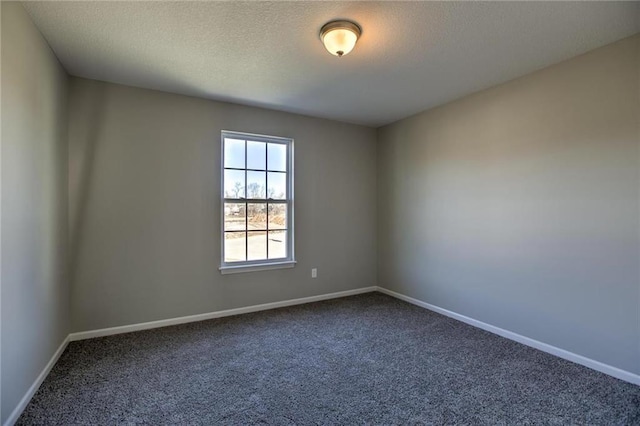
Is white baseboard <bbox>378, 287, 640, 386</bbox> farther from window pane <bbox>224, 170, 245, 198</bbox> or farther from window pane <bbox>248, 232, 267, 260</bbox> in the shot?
window pane <bbox>224, 170, 245, 198</bbox>

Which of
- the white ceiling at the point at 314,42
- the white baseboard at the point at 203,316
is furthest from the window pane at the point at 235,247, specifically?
the white ceiling at the point at 314,42

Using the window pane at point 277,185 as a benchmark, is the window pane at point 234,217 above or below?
below

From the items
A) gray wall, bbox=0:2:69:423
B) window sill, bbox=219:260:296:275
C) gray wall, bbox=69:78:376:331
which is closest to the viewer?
gray wall, bbox=0:2:69:423

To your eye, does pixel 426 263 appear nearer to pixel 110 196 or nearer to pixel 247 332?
pixel 247 332

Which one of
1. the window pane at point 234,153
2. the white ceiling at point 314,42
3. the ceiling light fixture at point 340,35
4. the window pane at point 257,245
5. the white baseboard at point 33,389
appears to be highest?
the white ceiling at point 314,42

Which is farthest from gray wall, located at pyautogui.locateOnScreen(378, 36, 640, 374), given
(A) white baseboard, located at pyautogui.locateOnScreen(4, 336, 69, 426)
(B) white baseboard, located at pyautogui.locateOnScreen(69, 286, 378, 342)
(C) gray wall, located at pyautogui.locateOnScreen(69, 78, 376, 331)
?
(A) white baseboard, located at pyautogui.locateOnScreen(4, 336, 69, 426)

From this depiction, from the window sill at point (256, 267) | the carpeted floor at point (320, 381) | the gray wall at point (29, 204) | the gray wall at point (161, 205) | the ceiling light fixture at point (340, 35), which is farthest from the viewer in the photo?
the window sill at point (256, 267)

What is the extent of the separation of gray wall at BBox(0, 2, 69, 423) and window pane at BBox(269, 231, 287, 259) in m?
2.10

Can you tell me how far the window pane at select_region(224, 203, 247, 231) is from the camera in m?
3.74

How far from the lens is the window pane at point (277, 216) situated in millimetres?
4051

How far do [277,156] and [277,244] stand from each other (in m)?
1.16

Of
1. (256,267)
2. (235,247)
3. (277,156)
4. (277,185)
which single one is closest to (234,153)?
(277,156)

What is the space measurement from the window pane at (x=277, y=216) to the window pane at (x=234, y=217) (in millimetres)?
358

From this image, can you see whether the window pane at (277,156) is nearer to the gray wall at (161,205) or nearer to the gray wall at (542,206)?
the gray wall at (161,205)
